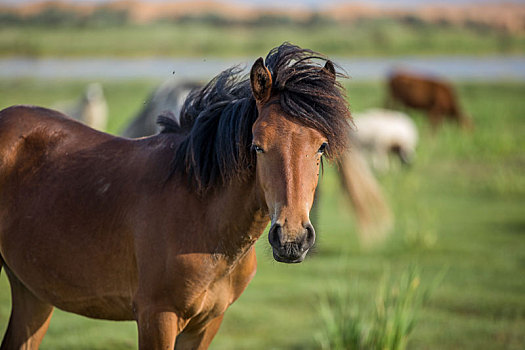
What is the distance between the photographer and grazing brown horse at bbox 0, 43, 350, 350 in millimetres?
2459

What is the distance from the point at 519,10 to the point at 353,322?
49.3 metres

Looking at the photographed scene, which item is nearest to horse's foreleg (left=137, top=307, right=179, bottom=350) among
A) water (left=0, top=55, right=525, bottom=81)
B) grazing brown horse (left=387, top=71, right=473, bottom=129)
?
grazing brown horse (left=387, top=71, right=473, bottom=129)

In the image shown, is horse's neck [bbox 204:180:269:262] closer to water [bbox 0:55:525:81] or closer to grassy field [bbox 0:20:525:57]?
water [bbox 0:55:525:81]

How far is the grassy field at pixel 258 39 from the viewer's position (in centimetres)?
3294

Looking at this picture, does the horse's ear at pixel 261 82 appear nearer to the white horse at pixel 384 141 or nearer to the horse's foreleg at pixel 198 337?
the horse's foreleg at pixel 198 337

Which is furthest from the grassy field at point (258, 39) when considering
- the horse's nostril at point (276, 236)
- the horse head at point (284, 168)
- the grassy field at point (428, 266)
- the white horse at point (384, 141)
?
the horse's nostril at point (276, 236)

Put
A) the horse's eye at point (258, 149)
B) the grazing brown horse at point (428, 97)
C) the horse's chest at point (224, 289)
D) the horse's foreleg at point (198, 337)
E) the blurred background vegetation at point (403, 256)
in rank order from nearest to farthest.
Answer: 1. the horse's eye at point (258, 149)
2. the horse's chest at point (224, 289)
3. the horse's foreleg at point (198, 337)
4. the blurred background vegetation at point (403, 256)
5. the grazing brown horse at point (428, 97)

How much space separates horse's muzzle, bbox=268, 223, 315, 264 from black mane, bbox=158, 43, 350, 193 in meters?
0.39

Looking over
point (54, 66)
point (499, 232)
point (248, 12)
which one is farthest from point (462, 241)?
point (248, 12)

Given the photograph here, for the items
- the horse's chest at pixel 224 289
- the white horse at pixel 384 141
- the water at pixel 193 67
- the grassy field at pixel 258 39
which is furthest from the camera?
the grassy field at pixel 258 39

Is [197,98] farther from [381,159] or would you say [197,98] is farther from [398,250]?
[381,159]

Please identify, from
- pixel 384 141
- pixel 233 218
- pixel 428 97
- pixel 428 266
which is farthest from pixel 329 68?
pixel 428 97

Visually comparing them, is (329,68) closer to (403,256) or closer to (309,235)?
(309,235)

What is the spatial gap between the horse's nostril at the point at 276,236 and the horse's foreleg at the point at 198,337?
779mm
